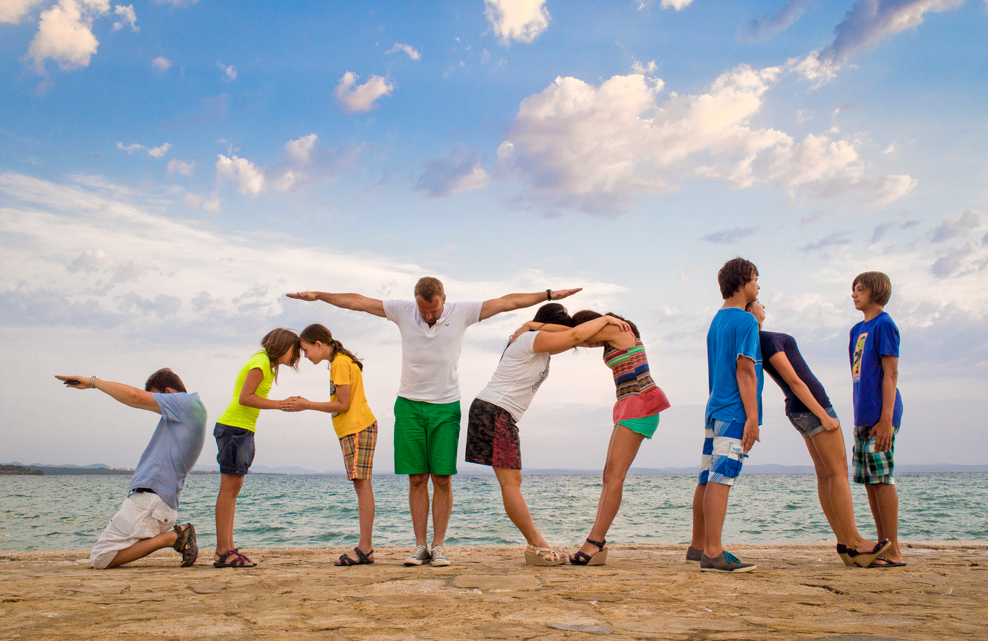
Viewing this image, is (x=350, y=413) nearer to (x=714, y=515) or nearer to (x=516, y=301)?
(x=516, y=301)

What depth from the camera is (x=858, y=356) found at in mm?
4688

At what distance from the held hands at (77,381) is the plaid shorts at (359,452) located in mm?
1802

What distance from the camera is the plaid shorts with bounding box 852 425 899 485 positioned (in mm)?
4367

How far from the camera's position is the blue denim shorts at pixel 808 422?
4.38m

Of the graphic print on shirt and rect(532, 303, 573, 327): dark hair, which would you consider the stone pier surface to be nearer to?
the graphic print on shirt

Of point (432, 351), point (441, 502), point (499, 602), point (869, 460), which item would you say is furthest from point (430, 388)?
point (869, 460)

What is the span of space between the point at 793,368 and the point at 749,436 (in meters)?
0.76

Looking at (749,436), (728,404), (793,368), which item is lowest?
(749,436)

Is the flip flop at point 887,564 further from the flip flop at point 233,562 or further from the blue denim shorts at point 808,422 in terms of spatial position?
the flip flop at point 233,562

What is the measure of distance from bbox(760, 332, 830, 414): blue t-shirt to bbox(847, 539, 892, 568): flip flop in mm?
1006

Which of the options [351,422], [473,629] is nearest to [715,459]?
[473,629]

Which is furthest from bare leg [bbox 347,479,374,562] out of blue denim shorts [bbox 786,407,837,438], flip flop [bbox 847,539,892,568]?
flip flop [bbox 847,539,892,568]

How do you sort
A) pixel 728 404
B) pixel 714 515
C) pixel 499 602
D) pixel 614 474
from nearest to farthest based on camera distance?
1. pixel 499 602
2. pixel 714 515
3. pixel 728 404
4. pixel 614 474

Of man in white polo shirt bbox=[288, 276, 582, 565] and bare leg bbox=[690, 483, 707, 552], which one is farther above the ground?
man in white polo shirt bbox=[288, 276, 582, 565]
